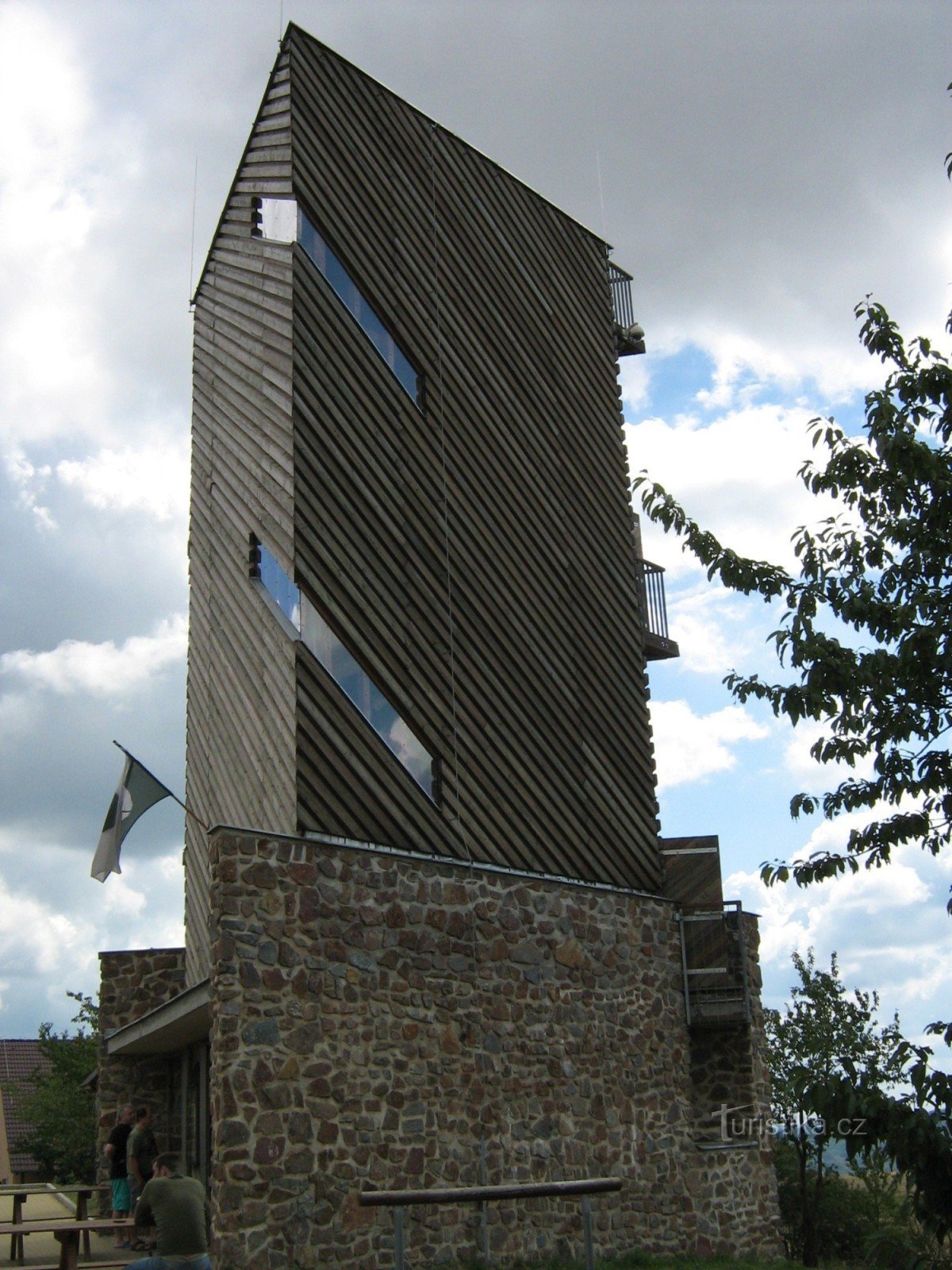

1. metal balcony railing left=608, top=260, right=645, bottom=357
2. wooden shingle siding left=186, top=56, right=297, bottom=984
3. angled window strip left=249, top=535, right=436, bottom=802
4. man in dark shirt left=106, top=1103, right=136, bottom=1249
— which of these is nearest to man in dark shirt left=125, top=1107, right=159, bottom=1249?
man in dark shirt left=106, top=1103, right=136, bottom=1249

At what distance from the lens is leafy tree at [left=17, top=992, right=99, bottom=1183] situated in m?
27.1

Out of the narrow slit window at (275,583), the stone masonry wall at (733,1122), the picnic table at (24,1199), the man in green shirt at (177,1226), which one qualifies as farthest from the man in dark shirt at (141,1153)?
the stone masonry wall at (733,1122)

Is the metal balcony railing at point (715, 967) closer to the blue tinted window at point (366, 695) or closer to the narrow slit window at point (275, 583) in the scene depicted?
the blue tinted window at point (366, 695)

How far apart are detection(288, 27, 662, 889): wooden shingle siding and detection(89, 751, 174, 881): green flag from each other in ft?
6.01

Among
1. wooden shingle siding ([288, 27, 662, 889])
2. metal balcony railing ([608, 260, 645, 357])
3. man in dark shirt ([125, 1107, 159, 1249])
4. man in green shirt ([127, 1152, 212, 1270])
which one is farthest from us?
metal balcony railing ([608, 260, 645, 357])

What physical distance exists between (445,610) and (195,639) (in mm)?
3800

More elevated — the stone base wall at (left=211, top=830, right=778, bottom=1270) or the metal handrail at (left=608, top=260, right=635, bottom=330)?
the metal handrail at (left=608, top=260, right=635, bottom=330)

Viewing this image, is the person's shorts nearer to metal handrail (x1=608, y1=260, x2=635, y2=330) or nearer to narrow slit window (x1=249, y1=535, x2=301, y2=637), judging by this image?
narrow slit window (x1=249, y1=535, x2=301, y2=637)

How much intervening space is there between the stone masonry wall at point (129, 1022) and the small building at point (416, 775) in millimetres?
36

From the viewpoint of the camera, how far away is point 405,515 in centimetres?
1438

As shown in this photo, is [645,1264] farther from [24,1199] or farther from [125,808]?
[125,808]

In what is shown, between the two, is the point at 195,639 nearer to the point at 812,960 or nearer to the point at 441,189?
the point at 441,189

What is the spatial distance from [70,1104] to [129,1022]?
13.8 m

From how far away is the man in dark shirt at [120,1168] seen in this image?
13461 millimetres
